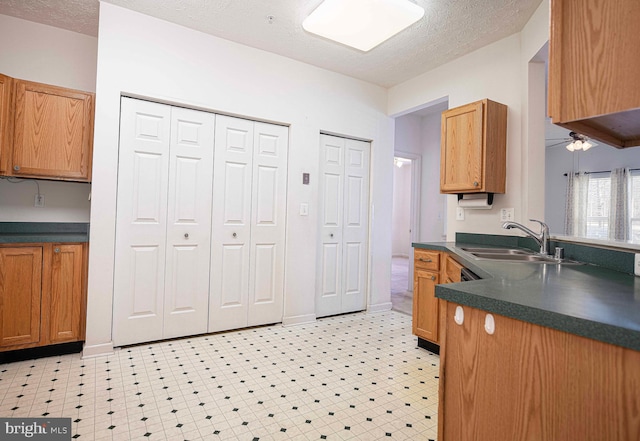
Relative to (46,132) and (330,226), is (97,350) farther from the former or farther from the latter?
(330,226)

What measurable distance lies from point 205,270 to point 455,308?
95.9 inches

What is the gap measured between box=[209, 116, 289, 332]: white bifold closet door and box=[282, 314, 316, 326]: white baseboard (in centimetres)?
8

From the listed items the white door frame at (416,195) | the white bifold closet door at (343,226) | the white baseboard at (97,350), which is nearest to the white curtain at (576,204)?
the white door frame at (416,195)

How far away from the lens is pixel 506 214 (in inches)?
113

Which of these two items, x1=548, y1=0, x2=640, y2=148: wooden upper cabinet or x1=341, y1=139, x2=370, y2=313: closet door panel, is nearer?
x1=548, y1=0, x2=640, y2=148: wooden upper cabinet

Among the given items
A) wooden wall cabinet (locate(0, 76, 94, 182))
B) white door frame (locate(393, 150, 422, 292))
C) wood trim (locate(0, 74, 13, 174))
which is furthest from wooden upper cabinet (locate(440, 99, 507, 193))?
wood trim (locate(0, 74, 13, 174))

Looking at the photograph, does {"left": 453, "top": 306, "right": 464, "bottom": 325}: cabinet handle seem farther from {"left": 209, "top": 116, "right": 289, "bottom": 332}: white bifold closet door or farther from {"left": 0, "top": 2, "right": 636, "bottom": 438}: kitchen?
{"left": 209, "top": 116, "right": 289, "bottom": 332}: white bifold closet door

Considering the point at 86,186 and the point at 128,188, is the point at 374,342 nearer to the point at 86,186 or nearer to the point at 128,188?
the point at 128,188

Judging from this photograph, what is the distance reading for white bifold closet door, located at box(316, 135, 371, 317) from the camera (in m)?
3.71

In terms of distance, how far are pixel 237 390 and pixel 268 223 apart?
1.63 metres

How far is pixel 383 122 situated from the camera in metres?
4.09

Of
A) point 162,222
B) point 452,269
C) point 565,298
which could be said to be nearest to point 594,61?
point 565,298

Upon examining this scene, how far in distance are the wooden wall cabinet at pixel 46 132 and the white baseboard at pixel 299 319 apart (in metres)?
2.16

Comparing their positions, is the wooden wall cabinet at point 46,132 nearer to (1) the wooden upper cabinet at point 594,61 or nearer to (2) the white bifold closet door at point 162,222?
(2) the white bifold closet door at point 162,222
